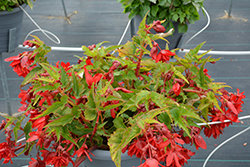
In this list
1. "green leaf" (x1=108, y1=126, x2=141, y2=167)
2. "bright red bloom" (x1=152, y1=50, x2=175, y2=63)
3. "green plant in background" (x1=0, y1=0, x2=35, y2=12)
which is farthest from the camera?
"green plant in background" (x1=0, y1=0, x2=35, y2=12)

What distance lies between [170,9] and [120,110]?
107 centimetres

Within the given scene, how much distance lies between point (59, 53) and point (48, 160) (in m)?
1.67

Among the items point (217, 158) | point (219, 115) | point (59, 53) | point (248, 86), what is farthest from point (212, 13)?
point (219, 115)

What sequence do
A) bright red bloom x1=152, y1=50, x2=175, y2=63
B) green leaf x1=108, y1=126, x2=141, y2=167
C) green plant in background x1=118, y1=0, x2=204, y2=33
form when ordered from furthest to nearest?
green plant in background x1=118, y1=0, x2=204, y2=33, bright red bloom x1=152, y1=50, x2=175, y2=63, green leaf x1=108, y1=126, x2=141, y2=167

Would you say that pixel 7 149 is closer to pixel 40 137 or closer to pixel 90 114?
pixel 40 137

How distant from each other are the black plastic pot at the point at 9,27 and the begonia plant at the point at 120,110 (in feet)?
2.24

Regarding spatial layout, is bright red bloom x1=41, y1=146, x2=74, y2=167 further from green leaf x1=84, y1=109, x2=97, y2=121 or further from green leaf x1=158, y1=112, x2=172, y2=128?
green leaf x1=158, y1=112, x2=172, y2=128

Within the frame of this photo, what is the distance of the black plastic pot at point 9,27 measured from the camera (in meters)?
1.19

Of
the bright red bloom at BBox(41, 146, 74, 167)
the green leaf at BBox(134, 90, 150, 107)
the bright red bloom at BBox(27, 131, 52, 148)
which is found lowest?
the bright red bloom at BBox(41, 146, 74, 167)

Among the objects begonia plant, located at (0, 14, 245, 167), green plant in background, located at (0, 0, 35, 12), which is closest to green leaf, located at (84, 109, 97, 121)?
begonia plant, located at (0, 14, 245, 167)

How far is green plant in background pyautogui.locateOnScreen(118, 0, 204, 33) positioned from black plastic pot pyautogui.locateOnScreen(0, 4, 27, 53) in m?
0.63

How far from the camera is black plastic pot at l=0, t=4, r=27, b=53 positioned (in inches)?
46.9

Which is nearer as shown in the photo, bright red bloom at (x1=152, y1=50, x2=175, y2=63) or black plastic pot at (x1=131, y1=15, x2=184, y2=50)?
bright red bloom at (x1=152, y1=50, x2=175, y2=63)

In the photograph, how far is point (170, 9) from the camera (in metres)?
1.47
